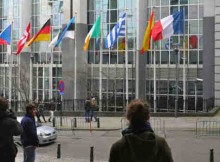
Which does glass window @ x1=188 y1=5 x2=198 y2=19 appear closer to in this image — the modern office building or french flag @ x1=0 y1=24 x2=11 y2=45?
the modern office building

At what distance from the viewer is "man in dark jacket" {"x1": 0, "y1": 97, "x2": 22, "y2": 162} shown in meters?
6.03

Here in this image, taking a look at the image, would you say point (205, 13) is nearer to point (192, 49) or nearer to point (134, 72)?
point (192, 49)

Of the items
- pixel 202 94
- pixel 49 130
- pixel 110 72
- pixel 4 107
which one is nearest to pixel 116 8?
pixel 110 72

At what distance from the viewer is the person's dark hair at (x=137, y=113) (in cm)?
416

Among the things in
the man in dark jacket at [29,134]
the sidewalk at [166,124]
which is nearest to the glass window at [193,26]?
the sidewalk at [166,124]

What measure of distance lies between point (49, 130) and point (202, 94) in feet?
68.0

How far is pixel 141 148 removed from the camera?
4051mm

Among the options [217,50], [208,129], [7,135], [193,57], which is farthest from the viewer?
[193,57]

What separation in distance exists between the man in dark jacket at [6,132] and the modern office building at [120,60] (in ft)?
92.2

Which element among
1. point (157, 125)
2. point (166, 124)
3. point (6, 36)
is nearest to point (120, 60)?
point (6, 36)

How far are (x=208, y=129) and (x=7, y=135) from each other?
19633mm

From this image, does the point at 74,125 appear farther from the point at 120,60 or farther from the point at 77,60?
the point at 77,60

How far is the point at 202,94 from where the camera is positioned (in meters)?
38.7

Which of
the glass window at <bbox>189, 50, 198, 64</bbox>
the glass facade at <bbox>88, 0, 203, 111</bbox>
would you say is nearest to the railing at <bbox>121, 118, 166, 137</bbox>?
the glass facade at <bbox>88, 0, 203, 111</bbox>
